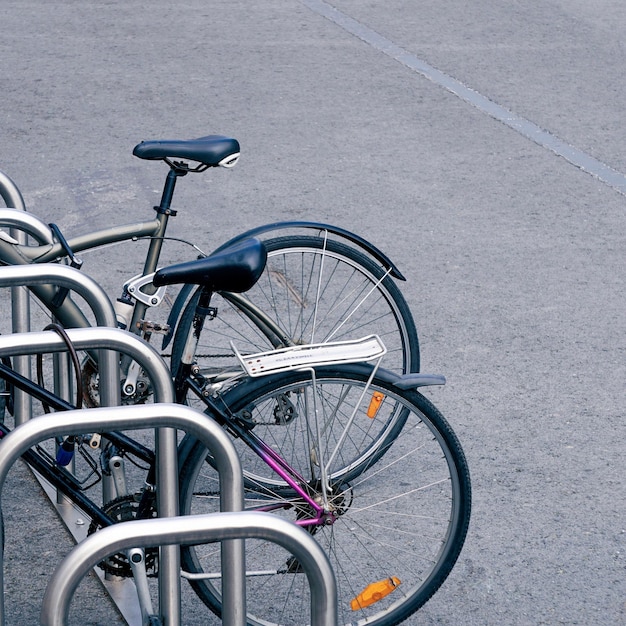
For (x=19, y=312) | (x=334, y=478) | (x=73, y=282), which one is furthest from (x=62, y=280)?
(x=334, y=478)

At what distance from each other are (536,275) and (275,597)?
2.86 m

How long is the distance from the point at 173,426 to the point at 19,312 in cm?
184

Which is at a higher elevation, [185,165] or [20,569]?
[185,165]

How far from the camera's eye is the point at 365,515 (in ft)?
12.7

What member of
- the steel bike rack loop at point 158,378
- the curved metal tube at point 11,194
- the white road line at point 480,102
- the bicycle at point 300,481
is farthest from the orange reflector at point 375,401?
the white road line at point 480,102

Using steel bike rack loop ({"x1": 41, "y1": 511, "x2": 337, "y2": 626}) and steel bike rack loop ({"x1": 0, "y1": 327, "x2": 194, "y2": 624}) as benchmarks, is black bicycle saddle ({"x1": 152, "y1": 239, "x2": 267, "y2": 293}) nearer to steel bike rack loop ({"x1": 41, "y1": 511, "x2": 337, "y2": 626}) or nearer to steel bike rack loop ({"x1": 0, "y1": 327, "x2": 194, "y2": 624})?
steel bike rack loop ({"x1": 0, "y1": 327, "x2": 194, "y2": 624})

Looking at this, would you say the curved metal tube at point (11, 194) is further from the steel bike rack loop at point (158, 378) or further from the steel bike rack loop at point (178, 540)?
the steel bike rack loop at point (178, 540)

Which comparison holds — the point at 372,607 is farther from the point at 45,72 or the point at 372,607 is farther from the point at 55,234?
the point at 45,72

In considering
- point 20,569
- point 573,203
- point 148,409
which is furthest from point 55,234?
point 573,203

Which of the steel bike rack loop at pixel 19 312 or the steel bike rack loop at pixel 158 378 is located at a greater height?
the steel bike rack loop at pixel 158 378

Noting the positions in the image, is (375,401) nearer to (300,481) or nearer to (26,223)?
(300,481)

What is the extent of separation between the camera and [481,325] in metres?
5.26

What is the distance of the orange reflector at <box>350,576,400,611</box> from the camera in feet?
10.5

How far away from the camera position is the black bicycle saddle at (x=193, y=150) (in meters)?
3.74
